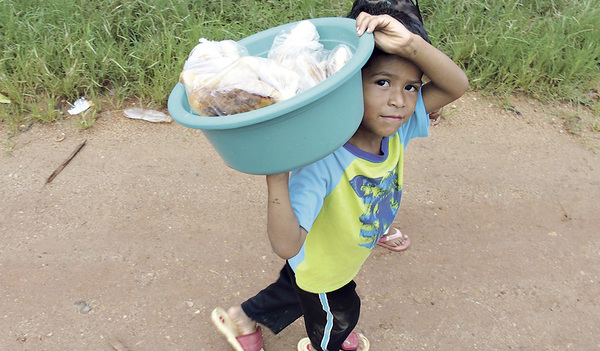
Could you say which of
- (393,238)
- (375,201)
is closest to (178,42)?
(393,238)

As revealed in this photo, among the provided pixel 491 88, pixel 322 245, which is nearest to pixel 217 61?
pixel 322 245

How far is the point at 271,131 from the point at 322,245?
1.99 ft

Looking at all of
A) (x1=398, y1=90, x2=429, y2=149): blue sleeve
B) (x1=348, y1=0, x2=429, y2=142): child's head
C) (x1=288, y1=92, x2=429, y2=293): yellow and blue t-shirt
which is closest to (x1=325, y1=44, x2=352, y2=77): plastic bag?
(x1=348, y1=0, x2=429, y2=142): child's head

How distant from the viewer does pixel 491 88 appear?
3.56m

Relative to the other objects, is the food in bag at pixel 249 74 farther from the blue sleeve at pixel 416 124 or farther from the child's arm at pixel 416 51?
the blue sleeve at pixel 416 124

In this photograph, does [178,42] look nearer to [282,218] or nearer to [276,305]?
[276,305]

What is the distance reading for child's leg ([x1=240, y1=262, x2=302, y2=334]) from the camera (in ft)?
6.06

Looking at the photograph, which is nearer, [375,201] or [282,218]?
[282,218]

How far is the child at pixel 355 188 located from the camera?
1293mm

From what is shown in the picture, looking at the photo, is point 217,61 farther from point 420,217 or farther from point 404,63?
point 420,217

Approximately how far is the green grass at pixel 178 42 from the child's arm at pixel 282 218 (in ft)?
7.36

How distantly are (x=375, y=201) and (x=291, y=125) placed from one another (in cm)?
57

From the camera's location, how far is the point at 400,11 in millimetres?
1496

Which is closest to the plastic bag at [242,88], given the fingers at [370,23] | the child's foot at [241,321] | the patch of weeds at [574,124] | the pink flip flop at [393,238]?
the fingers at [370,23]
